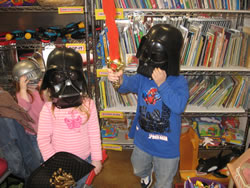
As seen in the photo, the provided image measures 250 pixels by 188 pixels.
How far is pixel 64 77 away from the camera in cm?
93

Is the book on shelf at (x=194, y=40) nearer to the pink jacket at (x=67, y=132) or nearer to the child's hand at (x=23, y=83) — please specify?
the pink jacket at (x=67, y=132)

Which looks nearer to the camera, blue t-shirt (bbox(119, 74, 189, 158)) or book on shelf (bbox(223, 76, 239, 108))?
blue t-shirt (bbox(119, 74, 189, 158))

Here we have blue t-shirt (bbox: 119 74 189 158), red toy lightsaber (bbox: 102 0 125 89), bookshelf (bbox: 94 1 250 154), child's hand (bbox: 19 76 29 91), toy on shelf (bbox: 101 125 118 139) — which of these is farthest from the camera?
toy on shelf (bbox: 101 125 118 139)

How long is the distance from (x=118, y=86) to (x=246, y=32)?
4.47 feet

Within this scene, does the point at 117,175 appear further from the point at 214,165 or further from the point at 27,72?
the point at 27,72

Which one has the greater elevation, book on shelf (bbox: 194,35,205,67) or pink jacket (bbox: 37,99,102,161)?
book on shelf (bbox: 194,35,205,67)

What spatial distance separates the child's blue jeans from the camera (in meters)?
1.29

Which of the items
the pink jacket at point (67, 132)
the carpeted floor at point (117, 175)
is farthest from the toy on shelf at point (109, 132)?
the pink jacket at point (67, 132)

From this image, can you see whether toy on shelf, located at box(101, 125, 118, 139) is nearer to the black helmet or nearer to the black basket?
the black helmet

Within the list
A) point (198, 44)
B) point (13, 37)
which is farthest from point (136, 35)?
point (13, 37)

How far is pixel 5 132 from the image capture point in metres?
1.25

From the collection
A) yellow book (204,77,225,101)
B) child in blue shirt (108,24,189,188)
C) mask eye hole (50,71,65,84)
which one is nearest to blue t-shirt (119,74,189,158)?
child in blue shirt (108,24,189,188)

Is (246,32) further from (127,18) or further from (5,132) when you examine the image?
(5,132)

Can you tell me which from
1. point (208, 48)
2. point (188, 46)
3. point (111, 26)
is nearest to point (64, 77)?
point (111, 26)
